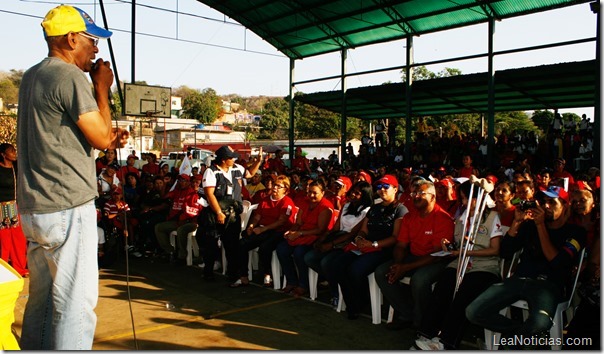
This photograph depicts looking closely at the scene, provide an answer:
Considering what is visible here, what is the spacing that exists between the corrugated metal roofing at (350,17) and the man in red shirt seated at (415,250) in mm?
10301

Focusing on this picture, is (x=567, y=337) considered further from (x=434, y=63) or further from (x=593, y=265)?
(x=434, y=63)

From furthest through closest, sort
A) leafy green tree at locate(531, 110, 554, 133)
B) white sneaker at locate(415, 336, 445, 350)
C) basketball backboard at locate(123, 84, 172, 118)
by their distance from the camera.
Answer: leafy green tree at locate(531, 110, 554, 133) < basketball backboard at locate(123, 84, 172, 118) < white sneaker at locate(415, 336, 445, 350)

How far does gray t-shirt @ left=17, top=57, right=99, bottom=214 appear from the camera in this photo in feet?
7.36

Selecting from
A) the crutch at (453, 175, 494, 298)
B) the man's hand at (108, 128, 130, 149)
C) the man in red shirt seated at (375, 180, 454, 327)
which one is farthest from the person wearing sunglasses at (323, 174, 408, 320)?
the man's hand at (108, 128, 130, 149)

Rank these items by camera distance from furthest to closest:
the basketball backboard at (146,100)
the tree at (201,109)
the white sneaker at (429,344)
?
the tree at (201,109) < the basketball backboard at (146,100) < the white sneaker at (429,344)

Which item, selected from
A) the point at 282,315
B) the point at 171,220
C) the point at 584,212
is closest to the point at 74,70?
the point at 282,315

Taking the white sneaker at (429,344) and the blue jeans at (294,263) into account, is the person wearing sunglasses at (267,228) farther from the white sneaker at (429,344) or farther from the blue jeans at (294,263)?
the white sneaker at (429,344)

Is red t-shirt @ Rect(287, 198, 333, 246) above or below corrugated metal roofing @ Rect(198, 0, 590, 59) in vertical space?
below

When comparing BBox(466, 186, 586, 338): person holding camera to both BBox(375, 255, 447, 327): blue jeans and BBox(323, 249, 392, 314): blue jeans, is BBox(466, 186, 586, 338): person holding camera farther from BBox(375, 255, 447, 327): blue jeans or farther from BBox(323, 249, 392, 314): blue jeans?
BBox(323, 249, 392, 314): blue jeans

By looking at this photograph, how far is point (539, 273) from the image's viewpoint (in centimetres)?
395

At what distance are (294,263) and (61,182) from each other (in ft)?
13.1

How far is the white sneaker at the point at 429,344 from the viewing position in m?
3.93

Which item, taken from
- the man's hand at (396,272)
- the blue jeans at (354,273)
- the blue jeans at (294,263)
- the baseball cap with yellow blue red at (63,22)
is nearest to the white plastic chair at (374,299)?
the blue jeans at (354,273)

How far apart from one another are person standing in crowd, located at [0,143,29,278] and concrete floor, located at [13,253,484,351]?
1106mm
